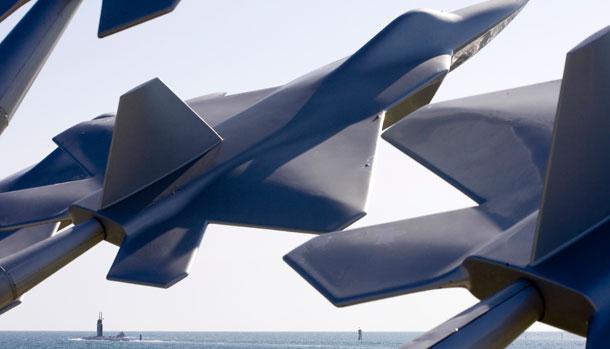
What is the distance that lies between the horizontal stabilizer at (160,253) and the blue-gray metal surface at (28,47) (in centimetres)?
258

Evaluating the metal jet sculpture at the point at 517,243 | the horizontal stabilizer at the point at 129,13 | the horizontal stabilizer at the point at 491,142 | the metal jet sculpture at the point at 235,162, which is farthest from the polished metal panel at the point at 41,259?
the horizontal stabilizer at the point at 491,142

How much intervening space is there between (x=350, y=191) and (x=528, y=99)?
8.15ft

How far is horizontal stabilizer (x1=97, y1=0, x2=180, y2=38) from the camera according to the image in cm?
999

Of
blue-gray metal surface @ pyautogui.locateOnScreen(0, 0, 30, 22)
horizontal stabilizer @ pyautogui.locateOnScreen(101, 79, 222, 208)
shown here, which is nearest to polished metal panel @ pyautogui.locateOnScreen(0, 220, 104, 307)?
horizontal stabilizer @ pyautogui.locateOnScreen(101, 79, 222, 208)

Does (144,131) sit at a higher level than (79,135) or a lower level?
lower

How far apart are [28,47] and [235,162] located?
3.09m

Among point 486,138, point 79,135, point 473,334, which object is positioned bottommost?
point 473,334

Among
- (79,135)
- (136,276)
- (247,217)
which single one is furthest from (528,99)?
(79,135)

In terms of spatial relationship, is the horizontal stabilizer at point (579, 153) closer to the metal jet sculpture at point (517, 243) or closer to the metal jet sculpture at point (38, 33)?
the metal jet sculpture at point (517, 243)

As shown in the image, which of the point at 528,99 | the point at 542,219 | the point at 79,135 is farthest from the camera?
the point at 79,135

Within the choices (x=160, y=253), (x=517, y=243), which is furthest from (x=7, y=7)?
(x=517, y=243)

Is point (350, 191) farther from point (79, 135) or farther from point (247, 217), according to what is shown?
Result: point (79, 135)

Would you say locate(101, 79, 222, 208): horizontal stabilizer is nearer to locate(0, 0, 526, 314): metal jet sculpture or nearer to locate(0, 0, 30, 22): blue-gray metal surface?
locate(0, 0, 526, 314): metal jet sculpture

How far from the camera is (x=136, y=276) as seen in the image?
320 inches
